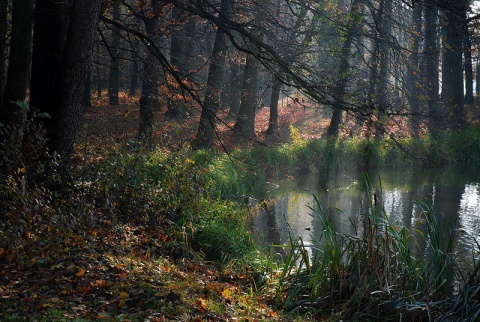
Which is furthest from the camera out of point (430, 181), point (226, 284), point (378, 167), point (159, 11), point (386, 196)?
point (378, 167)

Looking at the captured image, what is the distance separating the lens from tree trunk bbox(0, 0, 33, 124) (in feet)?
26.6

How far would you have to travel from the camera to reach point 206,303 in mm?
5047

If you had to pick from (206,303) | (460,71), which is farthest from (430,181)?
(206,303)

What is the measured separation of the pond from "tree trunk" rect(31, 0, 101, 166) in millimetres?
3812

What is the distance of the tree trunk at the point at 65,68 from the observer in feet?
22.8

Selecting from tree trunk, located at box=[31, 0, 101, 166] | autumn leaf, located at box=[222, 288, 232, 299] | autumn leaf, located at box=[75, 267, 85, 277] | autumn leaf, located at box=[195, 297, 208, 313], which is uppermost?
tree trunk, located at box=[31, 0, 101, 166]

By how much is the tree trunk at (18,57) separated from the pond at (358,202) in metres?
4.63

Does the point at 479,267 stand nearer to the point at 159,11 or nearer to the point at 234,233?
the point at 234,233

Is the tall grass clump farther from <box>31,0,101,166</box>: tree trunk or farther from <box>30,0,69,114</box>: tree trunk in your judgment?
<box>30,0,69,114</box>: tree trunk

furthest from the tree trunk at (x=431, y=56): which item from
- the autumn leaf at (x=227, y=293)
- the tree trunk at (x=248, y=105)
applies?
the tree trunk at (x=248, y=105)

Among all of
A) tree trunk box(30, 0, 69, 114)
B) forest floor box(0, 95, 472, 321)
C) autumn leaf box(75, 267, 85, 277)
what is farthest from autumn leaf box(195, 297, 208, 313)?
tree trunk box(30, 0, 69, 114)

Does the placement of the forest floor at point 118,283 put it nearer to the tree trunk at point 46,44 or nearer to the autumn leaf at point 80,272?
the autumn leaf at point 80,272

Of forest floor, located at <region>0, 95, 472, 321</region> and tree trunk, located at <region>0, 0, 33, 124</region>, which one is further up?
tree trunk, located at <region>0, 0, 33, 124</region>

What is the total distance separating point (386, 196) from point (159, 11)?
26.3ft
